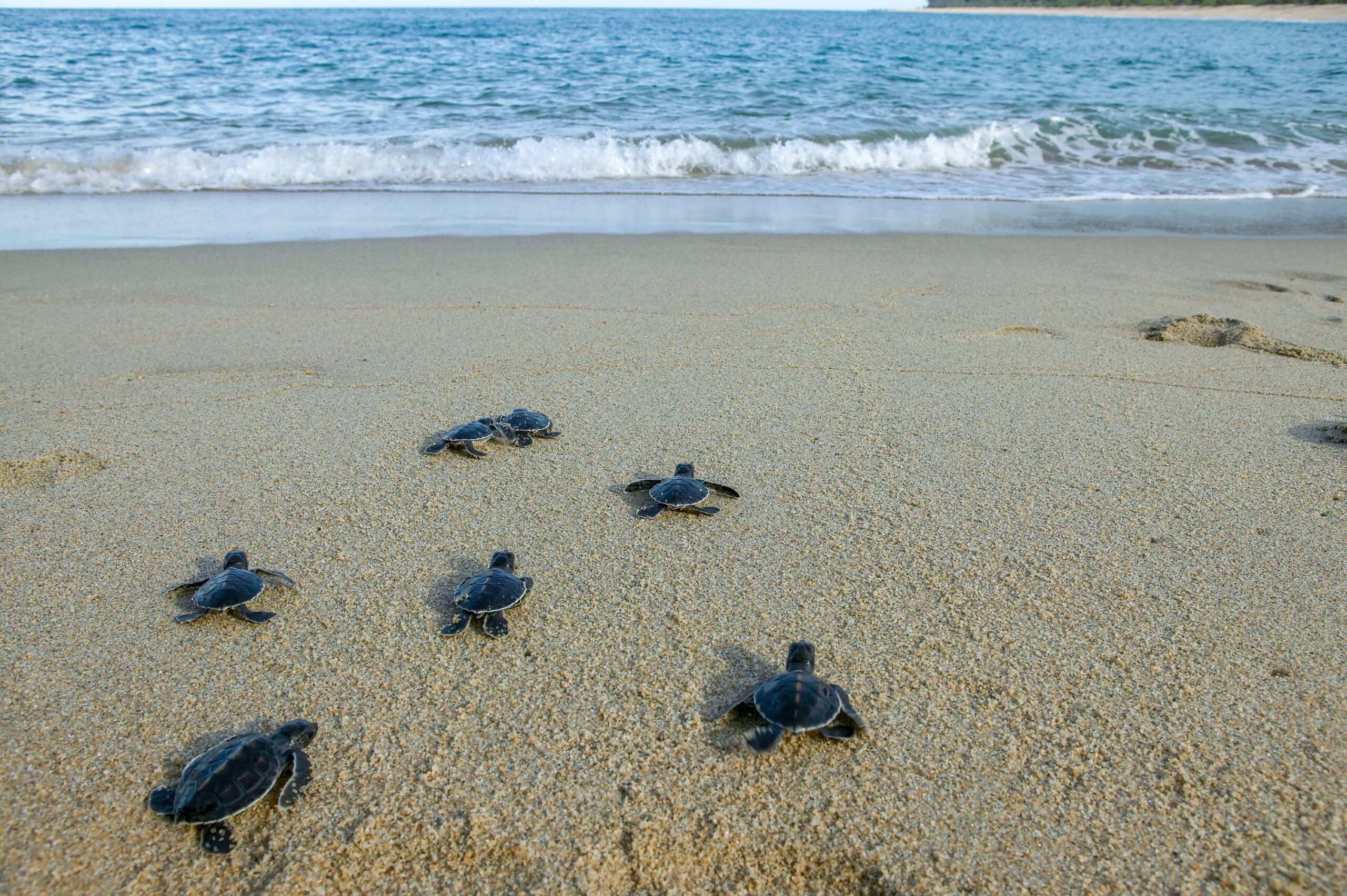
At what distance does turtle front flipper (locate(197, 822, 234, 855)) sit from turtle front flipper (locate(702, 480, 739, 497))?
1.67 metres

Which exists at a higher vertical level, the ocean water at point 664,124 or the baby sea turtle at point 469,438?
the ocean water at point 664,124

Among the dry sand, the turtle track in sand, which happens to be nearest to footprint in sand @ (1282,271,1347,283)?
the turtle track in sand

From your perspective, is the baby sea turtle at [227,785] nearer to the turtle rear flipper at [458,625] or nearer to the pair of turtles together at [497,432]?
the turtle rear flipper at [458,625]

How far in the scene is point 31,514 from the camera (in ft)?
8.61

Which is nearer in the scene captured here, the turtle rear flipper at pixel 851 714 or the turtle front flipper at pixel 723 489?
the turtle rear flipper at pixel 851 714

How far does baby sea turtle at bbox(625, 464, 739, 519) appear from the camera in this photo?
2.60 m

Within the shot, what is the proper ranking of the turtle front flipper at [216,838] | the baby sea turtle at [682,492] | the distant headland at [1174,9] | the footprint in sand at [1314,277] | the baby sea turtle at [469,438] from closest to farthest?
the turtle front flipper at [216,838] < the baby sea turtle at [682,492] < the baby sea turtle at [469,438] < the footprint in sand at [1314,277] < the distant headland at [1174,9]

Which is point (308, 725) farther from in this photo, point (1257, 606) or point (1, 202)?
point (1, 202)

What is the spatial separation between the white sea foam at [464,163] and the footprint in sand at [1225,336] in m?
6.60

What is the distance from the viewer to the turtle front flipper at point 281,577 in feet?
7.45

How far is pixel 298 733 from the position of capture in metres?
1.76

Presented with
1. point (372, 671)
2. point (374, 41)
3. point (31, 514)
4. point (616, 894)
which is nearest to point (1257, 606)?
point (616, 894)

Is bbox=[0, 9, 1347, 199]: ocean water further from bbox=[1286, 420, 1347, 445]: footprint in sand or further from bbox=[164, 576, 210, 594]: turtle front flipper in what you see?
bbox=[164, 576, 210, 594]: turtle front flipper

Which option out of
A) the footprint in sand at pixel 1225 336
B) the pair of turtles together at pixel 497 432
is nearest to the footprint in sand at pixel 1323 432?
the footprint in sand at pixel 1225 336
